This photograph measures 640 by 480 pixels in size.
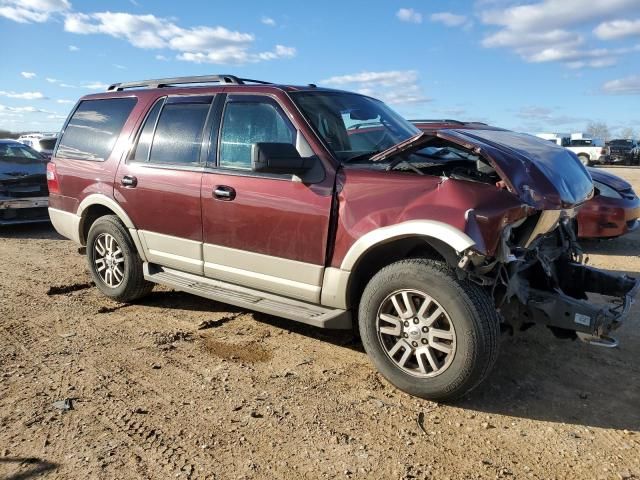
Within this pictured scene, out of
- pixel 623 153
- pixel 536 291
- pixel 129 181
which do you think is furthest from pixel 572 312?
pixel 623 153

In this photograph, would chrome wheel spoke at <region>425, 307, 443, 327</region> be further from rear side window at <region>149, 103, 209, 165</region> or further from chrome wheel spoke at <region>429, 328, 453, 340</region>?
rear side window at <region>149, 103, 209, 165</region>

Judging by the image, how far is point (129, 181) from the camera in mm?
5066

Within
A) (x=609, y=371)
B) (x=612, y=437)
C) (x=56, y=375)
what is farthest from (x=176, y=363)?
(x=609, y=371)

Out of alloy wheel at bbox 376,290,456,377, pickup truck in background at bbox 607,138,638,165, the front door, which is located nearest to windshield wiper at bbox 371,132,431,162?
the front door

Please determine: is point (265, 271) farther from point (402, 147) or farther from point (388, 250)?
point (402, 147)

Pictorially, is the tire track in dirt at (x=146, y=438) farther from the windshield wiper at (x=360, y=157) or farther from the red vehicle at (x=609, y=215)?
the red vehicle at (x=609, y=215)

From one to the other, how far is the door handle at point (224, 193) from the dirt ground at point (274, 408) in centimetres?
119

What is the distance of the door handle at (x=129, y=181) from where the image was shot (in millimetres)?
5023

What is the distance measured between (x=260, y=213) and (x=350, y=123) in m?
1.08

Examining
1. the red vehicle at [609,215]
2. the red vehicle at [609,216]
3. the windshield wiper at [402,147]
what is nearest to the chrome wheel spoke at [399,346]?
the windshield wiper at [402,147]

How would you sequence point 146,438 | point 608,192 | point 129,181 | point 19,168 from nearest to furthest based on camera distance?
point 146,438, point 129,181, point 608,192, point 19,168

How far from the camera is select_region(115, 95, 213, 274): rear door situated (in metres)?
4.64

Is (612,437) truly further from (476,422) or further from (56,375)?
(56,375)

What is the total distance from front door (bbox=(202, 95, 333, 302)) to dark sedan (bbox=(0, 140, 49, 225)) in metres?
6.15
